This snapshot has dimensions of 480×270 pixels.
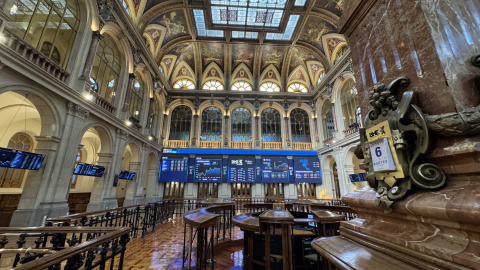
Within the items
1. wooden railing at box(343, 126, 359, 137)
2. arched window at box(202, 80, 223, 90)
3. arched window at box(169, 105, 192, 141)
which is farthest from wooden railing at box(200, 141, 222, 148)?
wooden railing at box(343, 126, 359, 137)

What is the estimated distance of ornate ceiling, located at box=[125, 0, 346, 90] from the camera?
10.3 metres

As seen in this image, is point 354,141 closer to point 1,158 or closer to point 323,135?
point 323,135

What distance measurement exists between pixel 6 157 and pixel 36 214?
164 cm

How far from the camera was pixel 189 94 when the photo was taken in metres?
14.5

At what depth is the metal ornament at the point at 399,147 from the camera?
103 centimetres

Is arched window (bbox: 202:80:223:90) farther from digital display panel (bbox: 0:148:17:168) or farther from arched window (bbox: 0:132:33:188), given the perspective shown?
digital display panel (bbox: 0:148:17:168)

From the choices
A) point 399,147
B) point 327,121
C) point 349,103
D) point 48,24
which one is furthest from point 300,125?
point 48,24

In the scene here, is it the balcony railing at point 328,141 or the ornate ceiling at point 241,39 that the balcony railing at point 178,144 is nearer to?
the ornate ceiling at point 241,39

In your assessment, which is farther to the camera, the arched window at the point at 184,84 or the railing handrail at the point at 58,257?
the arched window at the point at 184,84

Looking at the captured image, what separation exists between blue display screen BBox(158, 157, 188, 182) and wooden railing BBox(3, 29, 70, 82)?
7706 millimetres

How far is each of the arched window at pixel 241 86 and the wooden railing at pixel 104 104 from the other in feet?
31.0

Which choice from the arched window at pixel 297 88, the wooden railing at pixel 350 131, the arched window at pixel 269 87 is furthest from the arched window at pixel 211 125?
the wooden railing at pixel 350 131

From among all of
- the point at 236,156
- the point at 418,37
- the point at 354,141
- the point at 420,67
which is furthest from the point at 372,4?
the point at 236,156

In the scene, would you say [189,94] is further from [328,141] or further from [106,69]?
[328,141]
